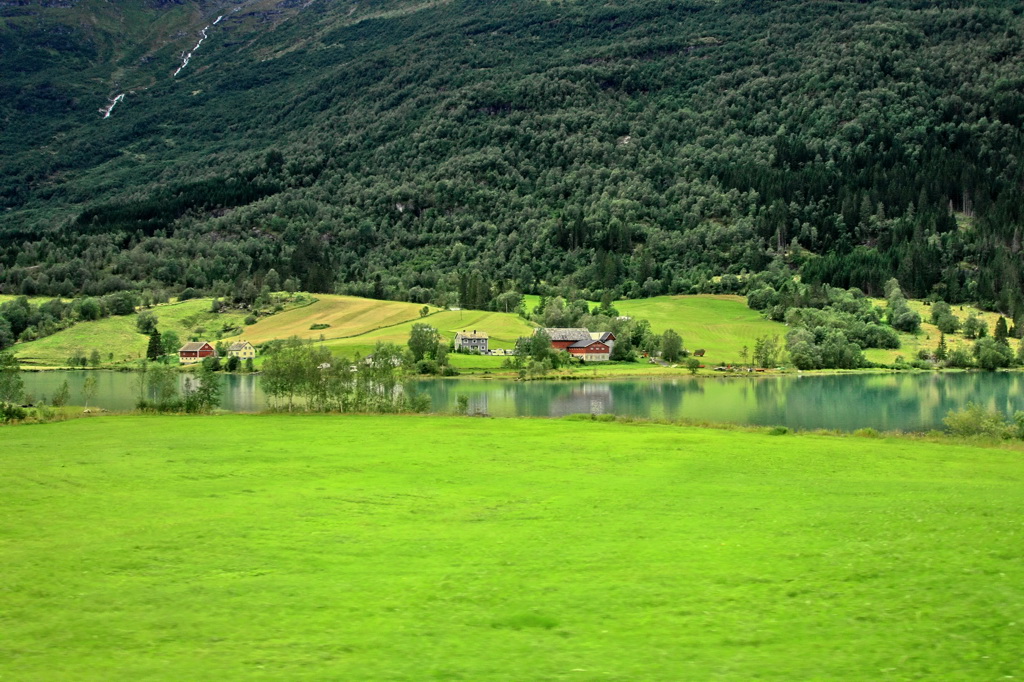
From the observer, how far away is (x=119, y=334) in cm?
16738

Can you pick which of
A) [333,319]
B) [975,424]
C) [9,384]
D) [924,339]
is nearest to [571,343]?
[333,319]

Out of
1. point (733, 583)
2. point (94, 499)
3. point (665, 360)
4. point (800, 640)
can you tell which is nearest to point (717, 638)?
point (800, 640)

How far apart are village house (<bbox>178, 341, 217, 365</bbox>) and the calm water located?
15035 millimetres

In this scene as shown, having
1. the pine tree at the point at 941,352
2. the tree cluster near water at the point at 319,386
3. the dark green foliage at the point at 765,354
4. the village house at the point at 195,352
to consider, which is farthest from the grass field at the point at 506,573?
the pine tree at the point at 941,352

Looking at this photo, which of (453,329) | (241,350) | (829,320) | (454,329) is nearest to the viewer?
(241,350)

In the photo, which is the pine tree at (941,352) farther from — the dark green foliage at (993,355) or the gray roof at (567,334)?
the gray roof at (567,334)

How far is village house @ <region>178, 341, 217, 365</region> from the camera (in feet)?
506

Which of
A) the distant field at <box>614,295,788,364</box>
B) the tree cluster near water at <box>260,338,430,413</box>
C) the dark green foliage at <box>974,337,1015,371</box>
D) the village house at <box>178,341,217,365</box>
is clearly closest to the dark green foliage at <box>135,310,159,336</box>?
the village house at <box>178,341,217,365</box>

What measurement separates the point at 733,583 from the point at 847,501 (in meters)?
12.4

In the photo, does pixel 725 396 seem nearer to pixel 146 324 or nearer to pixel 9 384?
pixel 9 384

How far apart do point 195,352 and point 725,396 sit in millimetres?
103127

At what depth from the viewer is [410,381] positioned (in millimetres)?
121750

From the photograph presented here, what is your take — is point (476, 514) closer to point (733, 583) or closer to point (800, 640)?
point (733, 583)

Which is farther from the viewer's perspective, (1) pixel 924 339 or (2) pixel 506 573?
(1) pixel 924 339
